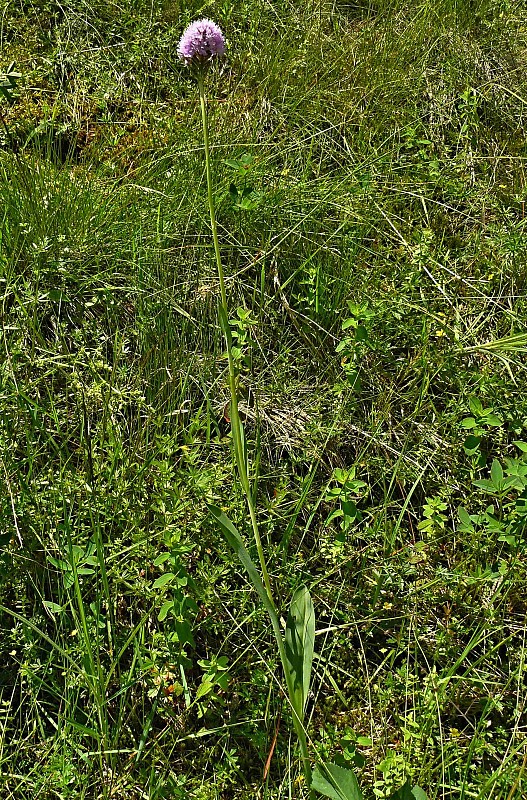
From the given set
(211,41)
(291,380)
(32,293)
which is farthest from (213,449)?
(211,41)

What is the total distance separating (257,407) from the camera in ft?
5.83

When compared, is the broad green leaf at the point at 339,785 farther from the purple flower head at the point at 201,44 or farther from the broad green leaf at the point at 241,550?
the purple flower head at the point at 201,44

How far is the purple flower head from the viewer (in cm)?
128

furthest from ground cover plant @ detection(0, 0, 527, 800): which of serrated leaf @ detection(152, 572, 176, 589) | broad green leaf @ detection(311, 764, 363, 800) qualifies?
broad green leaf @ detection(311, 764, 363, 800)

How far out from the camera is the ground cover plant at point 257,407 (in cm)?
142

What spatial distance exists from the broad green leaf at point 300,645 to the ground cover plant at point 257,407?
0.18 metres

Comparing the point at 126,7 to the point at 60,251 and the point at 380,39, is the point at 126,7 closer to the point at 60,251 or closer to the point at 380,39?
the point at 380,39

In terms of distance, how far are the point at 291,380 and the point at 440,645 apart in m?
0.69

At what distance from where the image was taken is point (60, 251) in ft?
6.13

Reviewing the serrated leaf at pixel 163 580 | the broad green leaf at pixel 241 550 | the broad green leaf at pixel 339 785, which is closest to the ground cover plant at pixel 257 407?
the serrated leaf at pixel 163 580

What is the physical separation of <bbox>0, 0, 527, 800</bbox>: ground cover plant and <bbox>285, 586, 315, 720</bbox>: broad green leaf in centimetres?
18

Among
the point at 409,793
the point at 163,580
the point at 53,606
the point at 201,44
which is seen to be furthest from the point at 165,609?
the point at 201,44

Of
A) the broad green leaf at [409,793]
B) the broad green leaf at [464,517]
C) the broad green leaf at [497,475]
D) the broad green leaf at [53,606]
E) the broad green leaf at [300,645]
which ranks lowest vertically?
the broad green leaf at [409,793]

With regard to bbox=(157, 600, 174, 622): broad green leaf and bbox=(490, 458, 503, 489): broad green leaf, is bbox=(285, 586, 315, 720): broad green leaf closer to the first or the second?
bbox=(157, 600, 174, 622): broad green leaf
